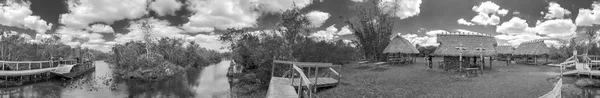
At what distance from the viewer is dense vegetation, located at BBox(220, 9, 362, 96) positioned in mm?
20781

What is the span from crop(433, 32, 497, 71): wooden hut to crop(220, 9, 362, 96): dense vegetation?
30.6ft

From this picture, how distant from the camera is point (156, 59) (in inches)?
1266

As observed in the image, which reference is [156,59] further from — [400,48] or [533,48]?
[533,48]

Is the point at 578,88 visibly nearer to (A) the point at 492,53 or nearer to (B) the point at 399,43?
(A) the point at 492,53

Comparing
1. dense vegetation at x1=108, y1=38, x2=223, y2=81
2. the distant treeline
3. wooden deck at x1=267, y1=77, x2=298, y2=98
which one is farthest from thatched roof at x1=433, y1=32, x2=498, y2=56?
the distant treeline

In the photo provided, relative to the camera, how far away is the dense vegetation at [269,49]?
68.2 feet

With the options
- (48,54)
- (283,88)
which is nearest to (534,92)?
(283,88)

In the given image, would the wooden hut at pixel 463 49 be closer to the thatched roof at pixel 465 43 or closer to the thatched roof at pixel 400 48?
the thatched roof at pixel 465 43

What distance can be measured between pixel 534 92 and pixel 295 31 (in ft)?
51.1

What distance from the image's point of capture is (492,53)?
67.5 feet

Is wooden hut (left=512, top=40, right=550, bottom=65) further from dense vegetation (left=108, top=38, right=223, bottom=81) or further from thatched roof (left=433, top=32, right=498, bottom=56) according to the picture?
dense vegetation (left=108, top=38, right=223, bottom=81)

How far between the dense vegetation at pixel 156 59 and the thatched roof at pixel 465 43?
958 inches

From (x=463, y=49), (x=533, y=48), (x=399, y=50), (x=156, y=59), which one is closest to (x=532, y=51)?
(x=533, y=48)

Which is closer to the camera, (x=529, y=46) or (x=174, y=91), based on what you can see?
(x=174, y=91)
